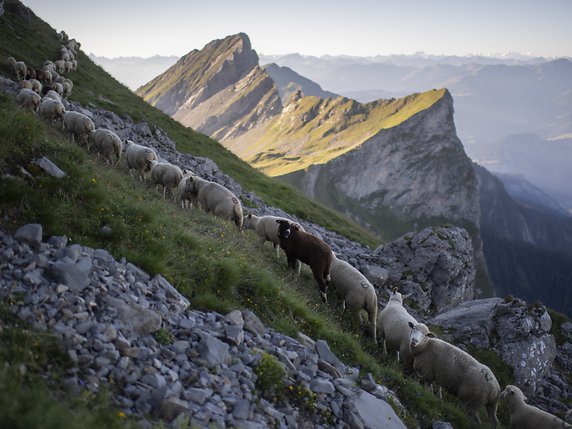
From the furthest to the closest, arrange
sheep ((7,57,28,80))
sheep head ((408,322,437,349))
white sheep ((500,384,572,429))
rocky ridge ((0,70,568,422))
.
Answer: sheep ((7,57,28,80)) → rocky ridge ((0,70,568,422)) → sheep head ((408,322,437,349)) → white sheep ((500,384,572,429))

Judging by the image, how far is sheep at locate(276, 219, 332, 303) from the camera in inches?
581

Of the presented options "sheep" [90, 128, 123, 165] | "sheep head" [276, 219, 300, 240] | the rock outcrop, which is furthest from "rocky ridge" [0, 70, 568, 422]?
"sheep head" [276, 219, 300, 240]

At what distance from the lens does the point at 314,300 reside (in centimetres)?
1467

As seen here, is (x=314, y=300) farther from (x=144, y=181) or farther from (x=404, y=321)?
(x=144, y=181)

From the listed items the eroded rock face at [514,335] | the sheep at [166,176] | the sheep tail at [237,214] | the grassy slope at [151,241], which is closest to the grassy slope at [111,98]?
the sheep at [166,176]

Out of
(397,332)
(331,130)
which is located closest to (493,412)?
(397,332)

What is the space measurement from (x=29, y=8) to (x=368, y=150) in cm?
12173

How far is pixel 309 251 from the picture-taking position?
49.4 ft

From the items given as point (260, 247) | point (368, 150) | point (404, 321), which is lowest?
point (404, 321)

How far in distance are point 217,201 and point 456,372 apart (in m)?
11.9

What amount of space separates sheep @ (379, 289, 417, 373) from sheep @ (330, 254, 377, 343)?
41cm

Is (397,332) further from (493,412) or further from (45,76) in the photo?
(45,76)

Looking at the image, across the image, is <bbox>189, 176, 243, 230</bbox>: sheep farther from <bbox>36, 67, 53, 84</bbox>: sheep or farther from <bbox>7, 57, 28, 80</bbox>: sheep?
<bbox>7, 57, 28, 80</bbox>: sheep

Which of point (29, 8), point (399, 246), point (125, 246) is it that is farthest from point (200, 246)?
point (29, 8)
